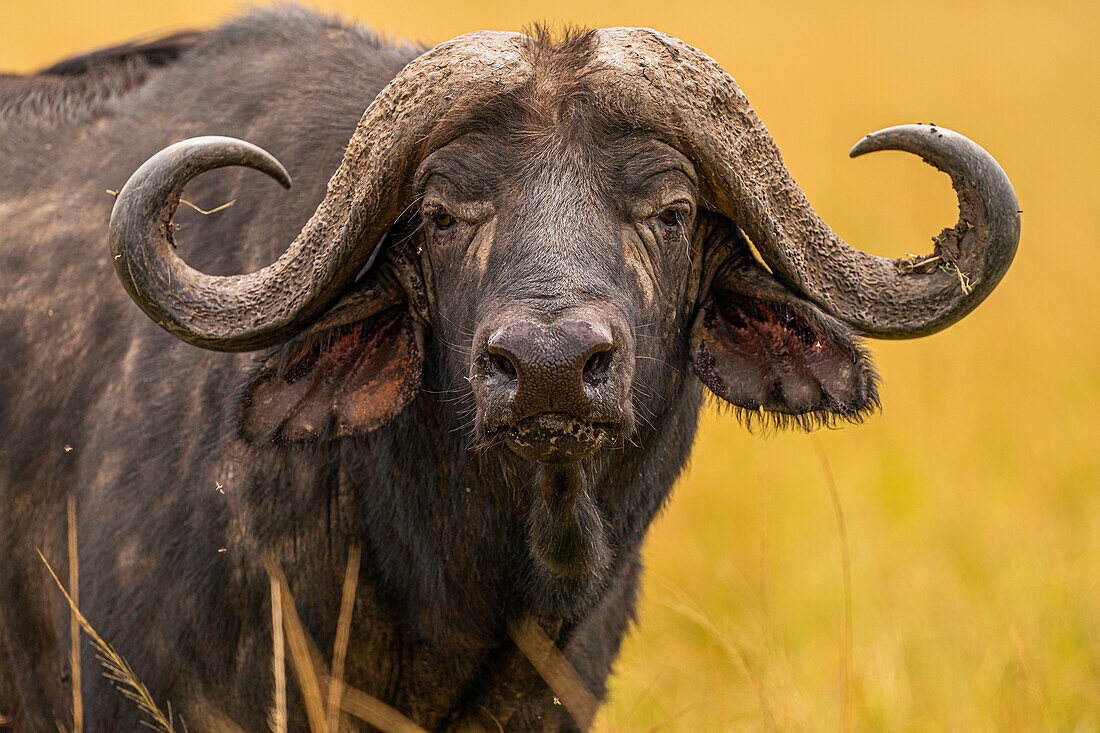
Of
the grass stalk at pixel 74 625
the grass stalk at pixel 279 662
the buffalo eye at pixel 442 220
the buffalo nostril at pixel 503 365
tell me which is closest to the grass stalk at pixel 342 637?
the grass stalk at pixel 279 662

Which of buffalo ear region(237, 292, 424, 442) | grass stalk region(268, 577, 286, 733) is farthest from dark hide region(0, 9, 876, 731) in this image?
grass stalk region(268, 577, 286, 733)

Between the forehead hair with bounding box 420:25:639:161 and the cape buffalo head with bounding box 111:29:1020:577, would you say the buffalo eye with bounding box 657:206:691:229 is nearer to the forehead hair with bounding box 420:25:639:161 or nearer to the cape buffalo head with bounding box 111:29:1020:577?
the cape buffalo head with bounding box 111:29:1020:577

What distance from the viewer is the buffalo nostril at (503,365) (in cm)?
288

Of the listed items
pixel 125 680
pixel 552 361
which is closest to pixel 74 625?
pixel 125 680

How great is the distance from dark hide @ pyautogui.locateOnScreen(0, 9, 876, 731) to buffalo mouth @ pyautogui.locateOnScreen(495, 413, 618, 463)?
0.19m

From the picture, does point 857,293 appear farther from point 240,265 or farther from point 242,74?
point 242,74

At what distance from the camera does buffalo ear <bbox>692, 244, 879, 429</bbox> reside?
11.6 ft

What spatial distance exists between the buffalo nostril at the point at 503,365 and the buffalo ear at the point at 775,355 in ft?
3.16

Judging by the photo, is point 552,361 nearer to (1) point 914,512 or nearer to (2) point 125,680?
(2) point 125,680

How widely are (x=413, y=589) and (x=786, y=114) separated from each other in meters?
13.5

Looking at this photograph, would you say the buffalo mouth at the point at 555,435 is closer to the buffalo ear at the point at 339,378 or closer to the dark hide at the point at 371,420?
the dark hide at the point at 371,420

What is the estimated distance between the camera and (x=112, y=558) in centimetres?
378

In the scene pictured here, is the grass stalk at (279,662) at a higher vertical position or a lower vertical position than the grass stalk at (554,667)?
higher

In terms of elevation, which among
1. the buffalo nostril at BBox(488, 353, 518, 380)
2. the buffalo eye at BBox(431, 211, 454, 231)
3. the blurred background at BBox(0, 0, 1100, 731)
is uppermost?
the buffalo eye at BBox(431, 211, 454, 231)
